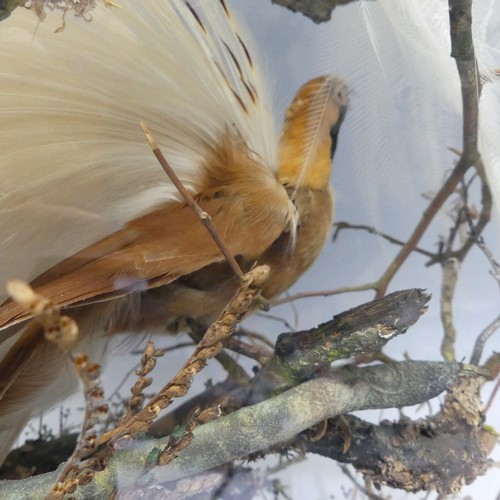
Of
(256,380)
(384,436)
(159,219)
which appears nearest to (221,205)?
(159,219)

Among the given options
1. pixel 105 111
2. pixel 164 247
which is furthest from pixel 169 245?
pixel 105 111

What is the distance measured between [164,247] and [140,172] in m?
0.10

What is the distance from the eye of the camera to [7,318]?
0.40m

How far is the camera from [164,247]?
445 millimetres

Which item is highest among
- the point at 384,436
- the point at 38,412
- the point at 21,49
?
the point at 21,49

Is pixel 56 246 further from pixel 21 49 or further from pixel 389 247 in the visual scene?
pixel 389 247

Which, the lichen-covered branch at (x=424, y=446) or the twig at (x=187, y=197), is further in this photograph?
the lichen-covered branch at (x=424, y=446)

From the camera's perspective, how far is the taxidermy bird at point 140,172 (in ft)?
1.47

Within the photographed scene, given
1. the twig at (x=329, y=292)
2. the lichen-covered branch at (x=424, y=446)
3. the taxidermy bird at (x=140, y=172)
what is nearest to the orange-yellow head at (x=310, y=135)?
the taxidermy bird at (x=140, y=172)

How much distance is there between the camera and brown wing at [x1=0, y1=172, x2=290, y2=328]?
1.39ft

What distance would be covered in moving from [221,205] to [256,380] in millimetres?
155

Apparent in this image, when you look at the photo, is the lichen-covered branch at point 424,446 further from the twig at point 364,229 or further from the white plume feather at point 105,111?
the white plume feather at point 105,111

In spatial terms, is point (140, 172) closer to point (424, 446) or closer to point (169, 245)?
point (169, 245)

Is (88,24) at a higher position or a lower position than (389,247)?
higher
